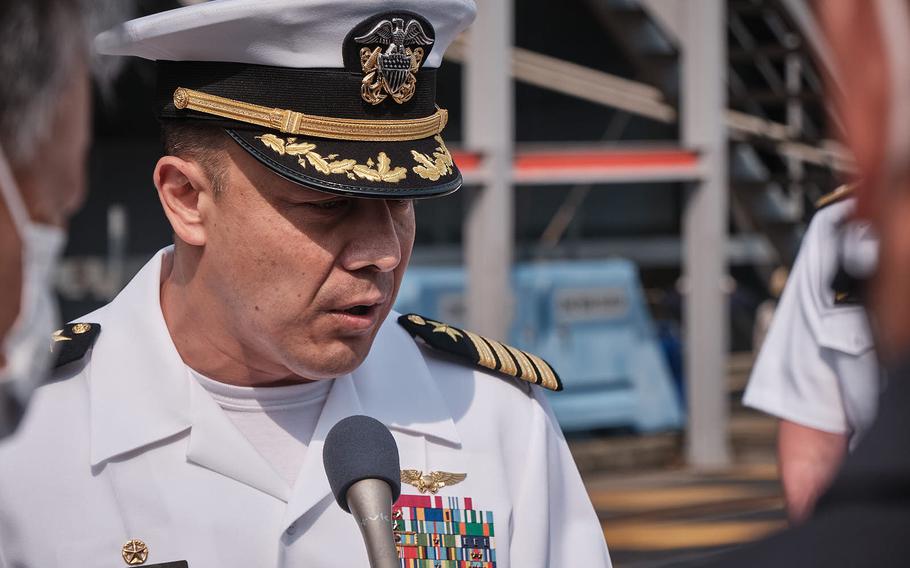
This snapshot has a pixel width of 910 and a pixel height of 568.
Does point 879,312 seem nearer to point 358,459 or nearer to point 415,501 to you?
point 358,459

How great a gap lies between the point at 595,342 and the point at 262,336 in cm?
658

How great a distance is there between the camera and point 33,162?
1.11 m

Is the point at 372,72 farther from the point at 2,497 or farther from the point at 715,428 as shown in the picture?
the point at 715,428

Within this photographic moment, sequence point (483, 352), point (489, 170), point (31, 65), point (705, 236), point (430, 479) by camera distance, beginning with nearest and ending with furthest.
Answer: point (31, 65) → point (430, 479) → point (483, 352) → point (489, 170) → point (705, 236)

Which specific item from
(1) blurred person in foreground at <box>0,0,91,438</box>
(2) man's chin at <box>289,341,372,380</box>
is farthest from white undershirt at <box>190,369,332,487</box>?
(1) blurred person in foreground at <box>0,0,91,438</box>

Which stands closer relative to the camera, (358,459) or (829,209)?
(358,459)

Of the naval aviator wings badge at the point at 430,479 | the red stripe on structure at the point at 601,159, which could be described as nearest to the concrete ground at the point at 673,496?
the red stripe on structure at the point at 601,159

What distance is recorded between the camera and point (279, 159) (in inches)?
73.3

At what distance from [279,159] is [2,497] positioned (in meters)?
0.56

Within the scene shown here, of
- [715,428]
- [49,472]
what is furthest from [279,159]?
[715,428]

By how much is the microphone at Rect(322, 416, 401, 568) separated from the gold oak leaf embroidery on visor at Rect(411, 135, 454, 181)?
433 millimetres

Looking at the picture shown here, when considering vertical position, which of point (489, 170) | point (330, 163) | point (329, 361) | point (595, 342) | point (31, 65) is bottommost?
point (595, 342)

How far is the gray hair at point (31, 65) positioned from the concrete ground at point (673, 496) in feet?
15.1

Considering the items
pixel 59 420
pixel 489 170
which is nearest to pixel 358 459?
pixel 59 420
